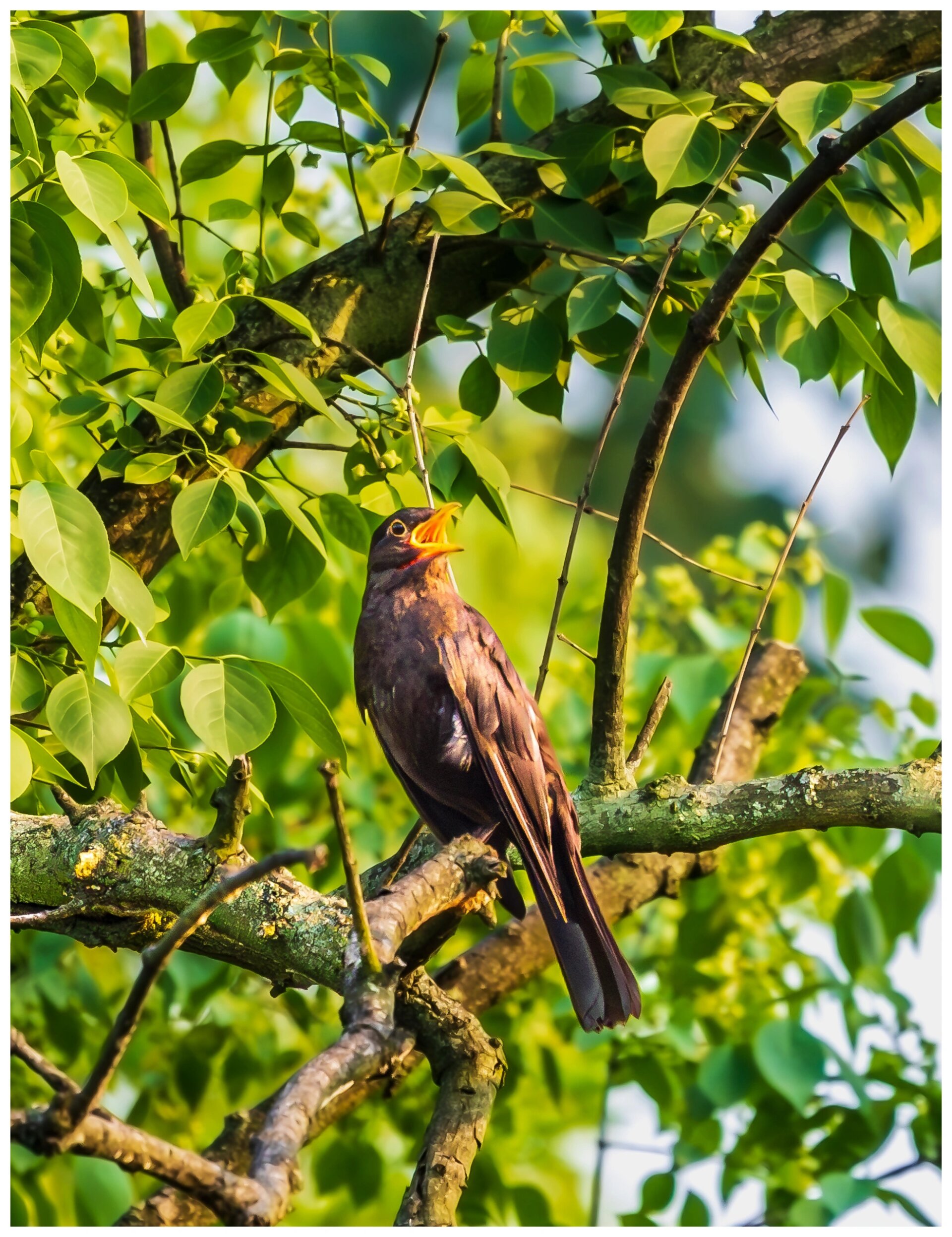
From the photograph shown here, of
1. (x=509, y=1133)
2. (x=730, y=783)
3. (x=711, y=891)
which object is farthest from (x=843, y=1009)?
(x=730, y=783)

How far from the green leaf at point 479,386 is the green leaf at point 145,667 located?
2.66ft

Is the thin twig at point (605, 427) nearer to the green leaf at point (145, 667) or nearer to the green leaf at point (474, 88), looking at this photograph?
the green leaf at point (145, 667)

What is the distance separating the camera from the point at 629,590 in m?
1.83

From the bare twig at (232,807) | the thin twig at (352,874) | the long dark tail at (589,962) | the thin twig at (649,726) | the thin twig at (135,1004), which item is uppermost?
the thin twig at (649,726)

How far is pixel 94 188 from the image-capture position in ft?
5.05

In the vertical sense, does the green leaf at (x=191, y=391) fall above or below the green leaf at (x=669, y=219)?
below

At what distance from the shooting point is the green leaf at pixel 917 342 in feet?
6.11

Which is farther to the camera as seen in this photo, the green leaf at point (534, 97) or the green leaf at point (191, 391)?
the green leaf at point (534, 97)

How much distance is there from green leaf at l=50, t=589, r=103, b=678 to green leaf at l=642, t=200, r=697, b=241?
98cm

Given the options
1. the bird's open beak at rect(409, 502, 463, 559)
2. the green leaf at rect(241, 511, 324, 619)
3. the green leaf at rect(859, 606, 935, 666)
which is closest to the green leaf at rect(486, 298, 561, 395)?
the bird's open beak at rect(409, 502, 463, 559)

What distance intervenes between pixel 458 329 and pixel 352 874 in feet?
4.22

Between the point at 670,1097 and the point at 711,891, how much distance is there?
0.58 meters

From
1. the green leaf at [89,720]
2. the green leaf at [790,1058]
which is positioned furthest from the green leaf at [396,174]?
the green leaf at [790,1058]

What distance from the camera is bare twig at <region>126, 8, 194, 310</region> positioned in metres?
2.24
